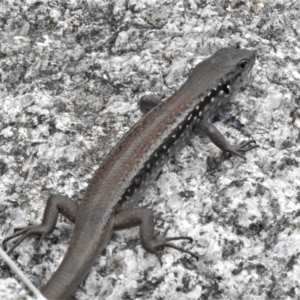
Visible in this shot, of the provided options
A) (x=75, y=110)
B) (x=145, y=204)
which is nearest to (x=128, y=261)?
(x=145, y=204)

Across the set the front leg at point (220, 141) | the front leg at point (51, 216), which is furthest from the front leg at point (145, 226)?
the front leg at point (220, 141)

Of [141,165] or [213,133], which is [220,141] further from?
[141,165]

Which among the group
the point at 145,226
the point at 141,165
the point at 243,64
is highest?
the point at 243,64

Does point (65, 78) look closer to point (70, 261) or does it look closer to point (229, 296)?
point (70, 261)

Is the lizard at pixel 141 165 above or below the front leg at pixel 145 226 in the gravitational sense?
above

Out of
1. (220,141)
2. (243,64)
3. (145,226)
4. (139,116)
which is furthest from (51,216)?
(243,64)

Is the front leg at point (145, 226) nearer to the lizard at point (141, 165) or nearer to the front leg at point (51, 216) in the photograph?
the lizard at point (141, 165)
